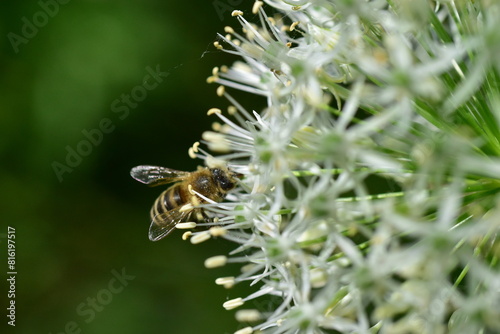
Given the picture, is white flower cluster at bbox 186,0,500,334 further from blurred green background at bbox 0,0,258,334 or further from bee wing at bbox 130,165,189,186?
blurred green background at bbox 0,0,258,334

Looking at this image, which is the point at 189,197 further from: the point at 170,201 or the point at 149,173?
the point at 149,173

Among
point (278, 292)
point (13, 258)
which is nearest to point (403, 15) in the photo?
point (278, 292)

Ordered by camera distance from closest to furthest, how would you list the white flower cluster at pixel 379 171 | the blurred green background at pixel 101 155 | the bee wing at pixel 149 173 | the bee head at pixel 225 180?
the white flower cluster at pixel 379 171
the bee head at pixel 225 180
the bee wing at pixel 149 173
the blurred green background at pixel 101 155

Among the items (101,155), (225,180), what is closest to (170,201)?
(225,180)

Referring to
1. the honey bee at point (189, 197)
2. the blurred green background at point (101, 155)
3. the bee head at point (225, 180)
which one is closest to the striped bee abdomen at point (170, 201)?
the honey bee at point (189, 197)

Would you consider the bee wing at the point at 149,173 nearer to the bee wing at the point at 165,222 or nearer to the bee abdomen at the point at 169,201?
the bee abdomen at the point at 169,201

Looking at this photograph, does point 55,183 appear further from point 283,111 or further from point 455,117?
point 455,117

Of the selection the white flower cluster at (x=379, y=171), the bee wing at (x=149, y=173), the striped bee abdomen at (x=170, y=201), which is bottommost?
the white flower cluster at (x=379, y=171)
